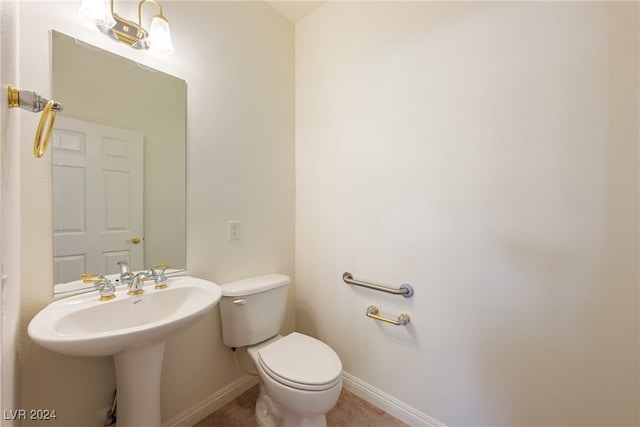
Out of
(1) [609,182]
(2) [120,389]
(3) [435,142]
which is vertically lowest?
(2) [120,389]

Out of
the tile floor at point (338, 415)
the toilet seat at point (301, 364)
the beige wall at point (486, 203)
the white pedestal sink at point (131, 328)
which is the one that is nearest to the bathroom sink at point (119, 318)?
the white pedestal sink at point (131, 328)

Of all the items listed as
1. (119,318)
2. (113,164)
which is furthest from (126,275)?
(113,164)

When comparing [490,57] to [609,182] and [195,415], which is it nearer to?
[609,182]

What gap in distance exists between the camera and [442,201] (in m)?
1.25

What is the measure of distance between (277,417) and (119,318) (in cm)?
90

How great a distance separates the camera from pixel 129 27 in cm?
108

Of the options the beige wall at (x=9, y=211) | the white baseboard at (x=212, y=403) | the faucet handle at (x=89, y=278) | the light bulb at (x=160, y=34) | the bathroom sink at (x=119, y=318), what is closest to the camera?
the beige wall at (x=9, y=211)

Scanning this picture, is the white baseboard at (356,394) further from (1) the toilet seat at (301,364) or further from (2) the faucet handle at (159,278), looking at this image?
(2) the faucet handle at (159,278)

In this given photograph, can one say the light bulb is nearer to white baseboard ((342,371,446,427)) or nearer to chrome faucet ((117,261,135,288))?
chrome faucet ((117,261,135,288))

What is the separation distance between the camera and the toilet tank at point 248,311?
53.9 inches

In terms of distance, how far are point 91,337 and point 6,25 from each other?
872 mm

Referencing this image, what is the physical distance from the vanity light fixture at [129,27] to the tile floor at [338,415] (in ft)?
6.15

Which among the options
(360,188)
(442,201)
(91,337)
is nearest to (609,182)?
(442,201)

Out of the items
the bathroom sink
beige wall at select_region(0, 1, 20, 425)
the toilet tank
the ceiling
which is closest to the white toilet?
the toilet tank
